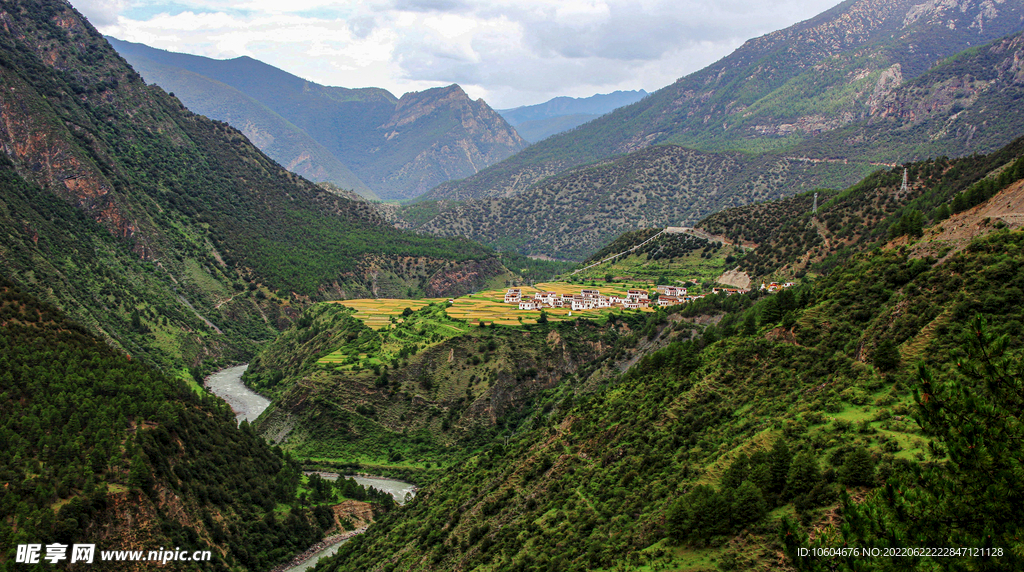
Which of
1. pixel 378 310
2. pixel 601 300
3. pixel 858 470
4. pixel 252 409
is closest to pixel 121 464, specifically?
pixel 858 470

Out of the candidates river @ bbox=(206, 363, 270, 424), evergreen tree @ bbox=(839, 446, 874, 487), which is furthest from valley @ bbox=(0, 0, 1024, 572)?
river @ bbox=(206, 363, 270, 424)

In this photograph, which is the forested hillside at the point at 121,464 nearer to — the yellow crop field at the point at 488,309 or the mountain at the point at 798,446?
the mountain at the point at 798,446

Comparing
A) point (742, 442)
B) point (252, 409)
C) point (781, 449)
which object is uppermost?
point (781, 449)

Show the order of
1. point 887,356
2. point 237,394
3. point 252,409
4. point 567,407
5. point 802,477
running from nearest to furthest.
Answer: point 802,477 < point 887,356 < point 567,407 < point 252,409 < point 237,394

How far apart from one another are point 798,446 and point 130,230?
16120 centimetres

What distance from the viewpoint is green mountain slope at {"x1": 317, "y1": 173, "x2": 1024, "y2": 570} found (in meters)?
17.4

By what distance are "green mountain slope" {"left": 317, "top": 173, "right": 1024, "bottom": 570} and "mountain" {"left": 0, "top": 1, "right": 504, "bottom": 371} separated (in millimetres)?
88752

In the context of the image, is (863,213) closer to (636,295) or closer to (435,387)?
(636,295)

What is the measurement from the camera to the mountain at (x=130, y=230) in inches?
4803

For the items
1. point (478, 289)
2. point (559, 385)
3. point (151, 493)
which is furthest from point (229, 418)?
point (478, 289)

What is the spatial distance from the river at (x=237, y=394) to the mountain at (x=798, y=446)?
47.7 meters

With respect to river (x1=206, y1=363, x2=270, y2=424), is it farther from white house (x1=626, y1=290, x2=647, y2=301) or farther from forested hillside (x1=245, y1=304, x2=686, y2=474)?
white house (x1=626, y1=290, x2=647, y2=301)

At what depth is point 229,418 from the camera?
7250cm

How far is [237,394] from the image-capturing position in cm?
11188
